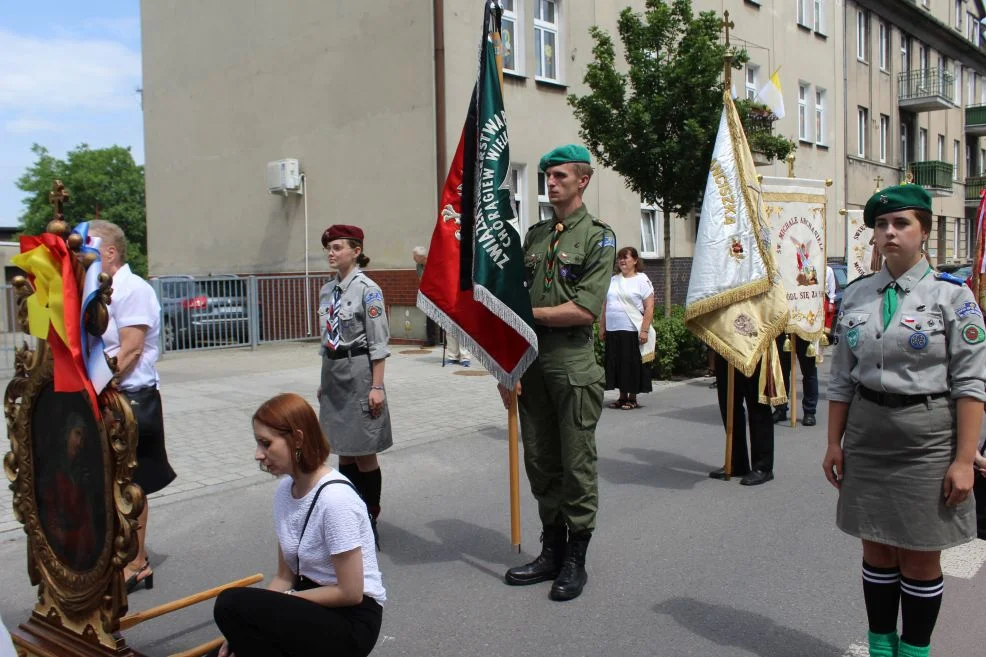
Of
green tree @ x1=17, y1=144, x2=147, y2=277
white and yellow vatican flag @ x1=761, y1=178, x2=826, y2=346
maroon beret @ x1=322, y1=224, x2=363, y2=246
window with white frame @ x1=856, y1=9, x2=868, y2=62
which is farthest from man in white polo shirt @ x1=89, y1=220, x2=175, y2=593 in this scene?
green tree @ x1=17, y1=144, x2=147, y2=277

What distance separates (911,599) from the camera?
3207 mm

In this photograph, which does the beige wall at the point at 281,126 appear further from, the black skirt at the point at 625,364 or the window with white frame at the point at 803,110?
the window with white frame at the point at 803,110

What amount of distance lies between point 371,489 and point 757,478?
3.10 m

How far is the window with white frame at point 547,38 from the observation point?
1889cm

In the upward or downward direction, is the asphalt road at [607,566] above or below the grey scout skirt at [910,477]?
below

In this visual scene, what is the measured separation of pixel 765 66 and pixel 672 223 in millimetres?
7272

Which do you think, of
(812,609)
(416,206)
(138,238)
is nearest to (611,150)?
(416,206)

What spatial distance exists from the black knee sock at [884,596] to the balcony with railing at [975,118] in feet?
148

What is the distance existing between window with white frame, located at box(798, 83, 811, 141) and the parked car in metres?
19.8

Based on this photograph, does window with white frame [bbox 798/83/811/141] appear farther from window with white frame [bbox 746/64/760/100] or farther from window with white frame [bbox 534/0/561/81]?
window with white frame [bbox 534/0/561/81]

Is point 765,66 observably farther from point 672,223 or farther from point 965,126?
point 965,126

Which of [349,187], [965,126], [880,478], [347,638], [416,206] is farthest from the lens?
[965,126]

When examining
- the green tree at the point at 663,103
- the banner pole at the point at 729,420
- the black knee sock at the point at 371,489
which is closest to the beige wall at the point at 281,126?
the green tree at the point at 663,103

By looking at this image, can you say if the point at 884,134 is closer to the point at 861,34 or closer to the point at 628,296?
the point at 861,34
